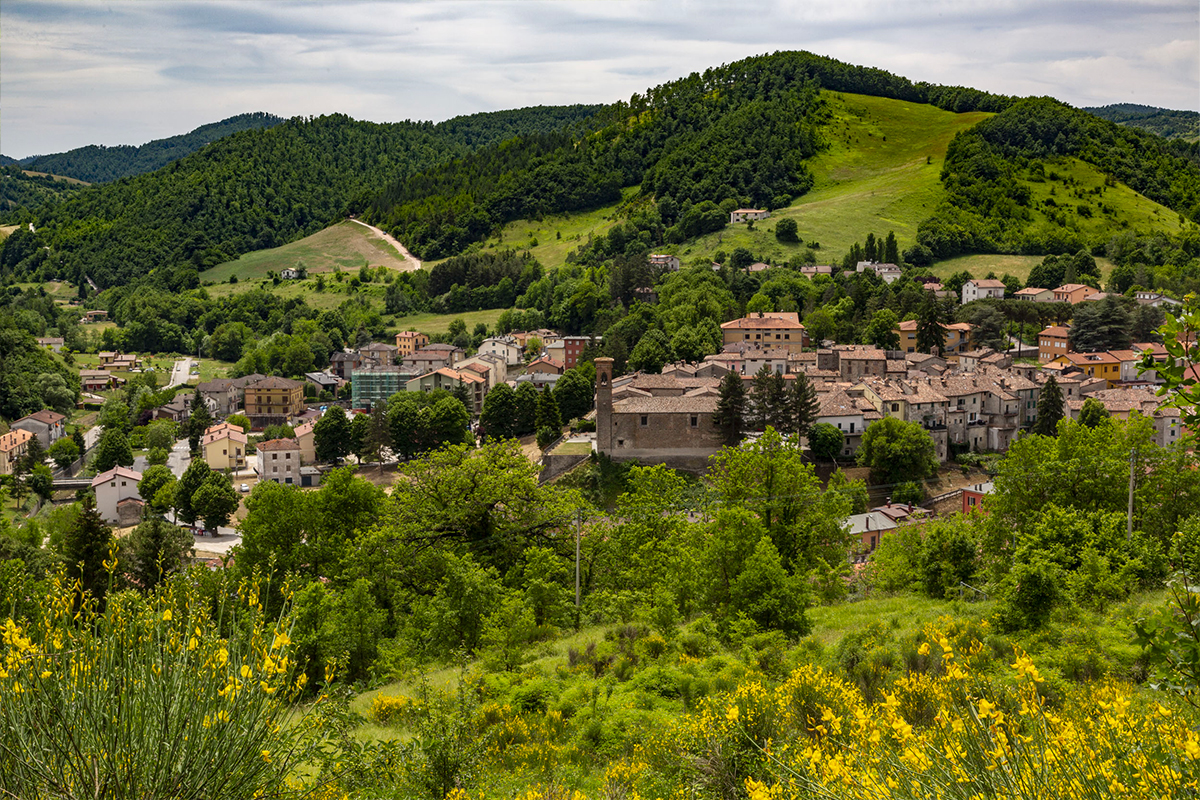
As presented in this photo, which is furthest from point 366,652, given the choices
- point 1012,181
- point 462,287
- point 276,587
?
point 1012,181

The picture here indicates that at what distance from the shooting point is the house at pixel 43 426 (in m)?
68.5

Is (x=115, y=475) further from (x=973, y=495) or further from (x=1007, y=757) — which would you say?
(x=1007, y=757)

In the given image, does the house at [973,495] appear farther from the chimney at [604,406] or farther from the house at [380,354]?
the house at [380,354]

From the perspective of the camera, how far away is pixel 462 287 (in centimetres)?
10256

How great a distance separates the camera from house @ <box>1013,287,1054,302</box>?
71125 mm

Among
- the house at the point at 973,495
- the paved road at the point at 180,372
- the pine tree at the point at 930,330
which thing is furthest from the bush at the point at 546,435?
the paved road at the point at 180,372

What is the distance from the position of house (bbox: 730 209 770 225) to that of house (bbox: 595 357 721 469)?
60.9 metres

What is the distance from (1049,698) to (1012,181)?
104m

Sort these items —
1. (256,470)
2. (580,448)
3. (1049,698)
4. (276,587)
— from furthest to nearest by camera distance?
(256,470)
(580,448)
(276,587)
(1049,698)

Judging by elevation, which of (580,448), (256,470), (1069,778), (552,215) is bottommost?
(256,470)

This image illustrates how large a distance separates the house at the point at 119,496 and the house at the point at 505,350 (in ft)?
95.5

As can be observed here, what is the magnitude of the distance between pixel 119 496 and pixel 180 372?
42.6 meters

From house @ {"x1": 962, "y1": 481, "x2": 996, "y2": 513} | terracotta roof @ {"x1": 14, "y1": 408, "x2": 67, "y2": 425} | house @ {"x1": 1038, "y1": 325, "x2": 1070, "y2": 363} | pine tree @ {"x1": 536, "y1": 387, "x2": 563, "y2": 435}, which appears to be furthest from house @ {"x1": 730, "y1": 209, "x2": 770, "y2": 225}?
terracotta roof @ {"x1": 14, "y1": 408, "x2": 67, "y2": 425}

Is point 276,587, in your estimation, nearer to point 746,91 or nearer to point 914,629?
point 914,629
